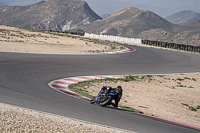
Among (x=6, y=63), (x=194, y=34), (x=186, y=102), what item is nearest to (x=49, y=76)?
(x=6, y=63)

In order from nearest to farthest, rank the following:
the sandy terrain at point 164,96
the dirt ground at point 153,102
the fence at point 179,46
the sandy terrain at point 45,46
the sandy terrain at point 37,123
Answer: the sandy terrain at point 37,123, the dirt ground at point 153,102, the sandy terrain at point 164,96, the sandy terrain at point 45,46, the fence at point 179,46

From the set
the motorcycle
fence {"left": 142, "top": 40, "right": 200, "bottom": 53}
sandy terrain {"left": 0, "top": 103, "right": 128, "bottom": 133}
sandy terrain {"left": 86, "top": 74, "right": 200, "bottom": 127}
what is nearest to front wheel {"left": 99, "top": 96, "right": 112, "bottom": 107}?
the motorcycle

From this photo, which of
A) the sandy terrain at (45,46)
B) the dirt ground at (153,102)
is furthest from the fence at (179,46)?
the dirt ground at (153,102)

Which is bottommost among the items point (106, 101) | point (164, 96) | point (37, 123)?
point (164, 96)

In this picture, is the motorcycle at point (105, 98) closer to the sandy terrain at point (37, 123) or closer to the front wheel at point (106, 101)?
the front wheel at point (106, 101)

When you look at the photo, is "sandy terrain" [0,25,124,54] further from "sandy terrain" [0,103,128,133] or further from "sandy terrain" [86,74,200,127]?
"sandy terrain" [0,103,128,133]

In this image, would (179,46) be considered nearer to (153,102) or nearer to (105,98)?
(153,102)

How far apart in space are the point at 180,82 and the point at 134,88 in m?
5.11

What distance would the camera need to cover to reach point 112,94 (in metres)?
10.6

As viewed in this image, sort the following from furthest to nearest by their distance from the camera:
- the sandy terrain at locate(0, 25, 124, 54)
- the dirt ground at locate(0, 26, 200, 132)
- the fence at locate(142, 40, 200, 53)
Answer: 1. the fence at locate(142, 40, 200, 53)
2. the sandy terrain at locate(0, 25, 124, 54)
3. the dirt ground at locate(0, 26, 200, 132)

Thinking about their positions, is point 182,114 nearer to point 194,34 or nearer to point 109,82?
point 109,82

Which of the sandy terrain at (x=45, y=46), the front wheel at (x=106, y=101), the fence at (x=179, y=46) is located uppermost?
the front wheel at (x=106, y=101)

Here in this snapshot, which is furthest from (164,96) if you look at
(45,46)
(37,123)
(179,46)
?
(179,46)

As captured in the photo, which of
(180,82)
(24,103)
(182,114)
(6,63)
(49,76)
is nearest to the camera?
(24,103)
